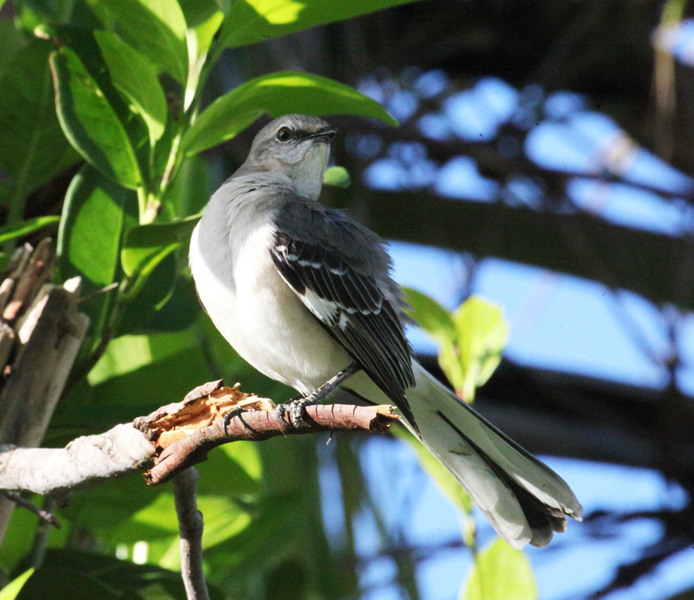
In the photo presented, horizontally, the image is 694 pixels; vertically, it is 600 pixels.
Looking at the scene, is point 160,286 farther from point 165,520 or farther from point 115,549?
point 115,549

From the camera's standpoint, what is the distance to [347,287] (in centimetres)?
214

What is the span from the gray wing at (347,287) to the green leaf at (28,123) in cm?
61

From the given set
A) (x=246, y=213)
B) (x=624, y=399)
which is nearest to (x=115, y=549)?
(x=246, y=213)

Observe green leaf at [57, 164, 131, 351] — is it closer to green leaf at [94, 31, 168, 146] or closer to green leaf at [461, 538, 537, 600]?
green leaf at [94, 31, 168, 146]

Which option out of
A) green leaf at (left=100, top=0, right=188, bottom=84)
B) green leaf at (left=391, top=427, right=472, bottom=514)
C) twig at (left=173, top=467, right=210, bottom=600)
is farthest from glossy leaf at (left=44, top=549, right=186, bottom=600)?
green leaf at (left=100, top=0, right=188, bottom=84)

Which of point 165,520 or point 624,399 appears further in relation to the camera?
point 624,399

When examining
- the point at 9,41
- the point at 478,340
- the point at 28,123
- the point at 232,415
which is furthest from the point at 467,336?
the point at 9,41

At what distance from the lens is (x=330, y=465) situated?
2.69 meters

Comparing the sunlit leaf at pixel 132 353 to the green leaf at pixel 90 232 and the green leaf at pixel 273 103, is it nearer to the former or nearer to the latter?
the green leaf at pixel 90 232

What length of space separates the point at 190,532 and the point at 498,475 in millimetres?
846

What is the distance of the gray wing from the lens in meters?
2.02

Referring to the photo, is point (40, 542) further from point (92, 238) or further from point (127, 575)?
point (92, 238)

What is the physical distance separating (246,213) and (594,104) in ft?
8.70

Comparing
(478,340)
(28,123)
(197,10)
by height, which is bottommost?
(478,340)
